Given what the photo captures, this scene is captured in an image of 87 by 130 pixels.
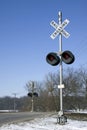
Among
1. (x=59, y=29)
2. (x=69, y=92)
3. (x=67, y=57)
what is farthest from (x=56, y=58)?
(x=69, y=92)

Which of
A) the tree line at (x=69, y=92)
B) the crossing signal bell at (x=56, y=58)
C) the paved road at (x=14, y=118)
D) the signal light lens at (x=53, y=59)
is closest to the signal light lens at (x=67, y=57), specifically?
the crossing signal bell at (x=56, y=58)

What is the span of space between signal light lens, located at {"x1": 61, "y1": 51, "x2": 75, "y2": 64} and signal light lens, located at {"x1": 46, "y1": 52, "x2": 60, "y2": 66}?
0.33 m

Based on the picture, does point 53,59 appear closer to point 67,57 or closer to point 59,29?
point 67,57

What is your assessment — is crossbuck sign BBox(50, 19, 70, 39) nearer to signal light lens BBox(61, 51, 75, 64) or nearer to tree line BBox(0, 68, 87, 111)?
signal light lens BBox(61, 51, 75, 64)

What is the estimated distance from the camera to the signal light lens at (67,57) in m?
17.4

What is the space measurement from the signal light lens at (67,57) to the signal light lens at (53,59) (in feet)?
1.08

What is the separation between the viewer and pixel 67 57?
57.7 ft

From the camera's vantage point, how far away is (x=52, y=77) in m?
97.3

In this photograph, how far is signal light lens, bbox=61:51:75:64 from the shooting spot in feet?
57.0

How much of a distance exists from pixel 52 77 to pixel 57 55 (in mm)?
79694

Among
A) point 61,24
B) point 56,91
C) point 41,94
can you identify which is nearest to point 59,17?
point 61,24

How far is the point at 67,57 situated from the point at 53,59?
655 millimetres

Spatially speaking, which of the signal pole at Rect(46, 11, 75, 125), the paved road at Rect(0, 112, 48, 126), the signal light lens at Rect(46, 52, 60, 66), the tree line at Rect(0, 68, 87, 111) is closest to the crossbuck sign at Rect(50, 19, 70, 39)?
the signal pole at Rect(46, 11, 75, 125)

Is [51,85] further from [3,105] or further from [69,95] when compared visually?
[3,105]
